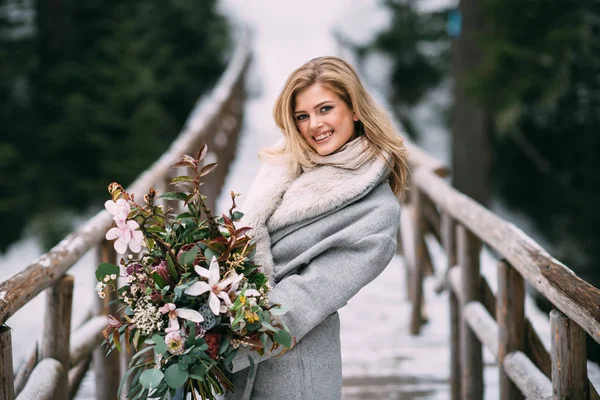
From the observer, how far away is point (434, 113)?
1633cm

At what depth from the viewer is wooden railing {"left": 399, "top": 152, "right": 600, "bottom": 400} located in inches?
84.5

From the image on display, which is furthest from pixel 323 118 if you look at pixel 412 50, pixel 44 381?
pixel 412 50

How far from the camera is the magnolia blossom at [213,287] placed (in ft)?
5.44

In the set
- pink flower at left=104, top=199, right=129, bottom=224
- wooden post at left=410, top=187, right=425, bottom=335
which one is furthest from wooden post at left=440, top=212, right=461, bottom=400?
pink flower at left=104, top=199, right=129, bottom=224

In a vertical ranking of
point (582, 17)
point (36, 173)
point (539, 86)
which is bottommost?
point (36, 173)

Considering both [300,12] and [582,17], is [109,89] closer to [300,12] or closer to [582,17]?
[582,17]

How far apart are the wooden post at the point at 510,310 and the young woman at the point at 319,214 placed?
2.71 ft

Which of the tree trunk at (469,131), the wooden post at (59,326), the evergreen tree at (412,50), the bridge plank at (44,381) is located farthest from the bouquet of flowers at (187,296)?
the evergreen tree at (412,50)

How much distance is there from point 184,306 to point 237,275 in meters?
0.15

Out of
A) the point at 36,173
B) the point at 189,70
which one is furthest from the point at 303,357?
the point at 189,70

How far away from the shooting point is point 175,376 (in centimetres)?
167

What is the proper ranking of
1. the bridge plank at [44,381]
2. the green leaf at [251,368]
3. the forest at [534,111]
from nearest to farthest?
the green leaf at [251,368], the bridge plank at [44,381], the forest at [534,111]

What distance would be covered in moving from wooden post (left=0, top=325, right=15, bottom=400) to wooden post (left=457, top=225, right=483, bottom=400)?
2342mm

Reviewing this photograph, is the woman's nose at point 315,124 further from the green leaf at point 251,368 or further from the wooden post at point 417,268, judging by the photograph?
the wooden post at point 417,268
